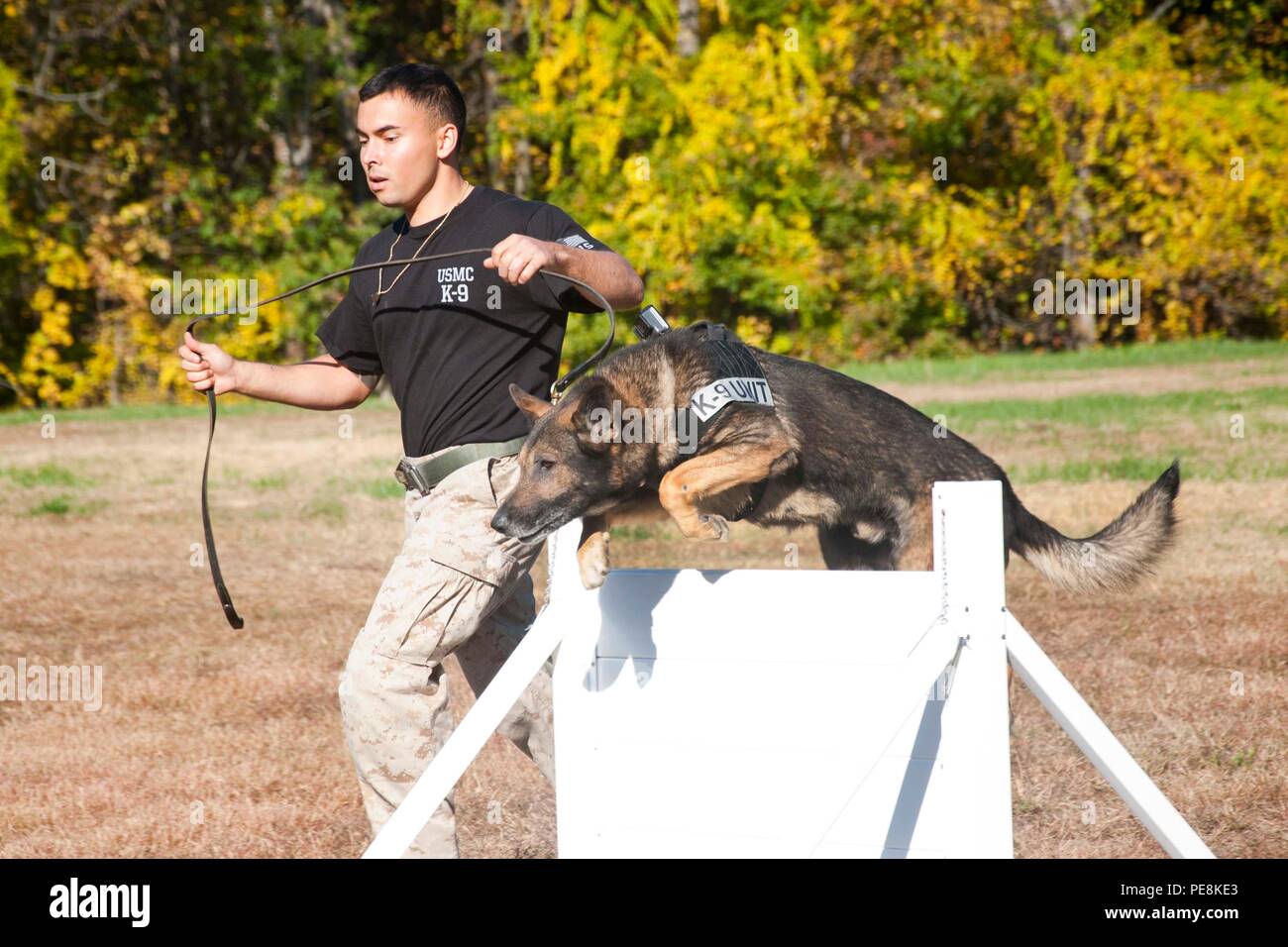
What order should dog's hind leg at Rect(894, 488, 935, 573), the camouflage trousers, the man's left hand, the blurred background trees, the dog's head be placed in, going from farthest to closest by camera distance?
1. the blurred background trees
2. dog's hind leg at Rect(894, 488, 935, 573)
3. the dog's head
4. the camouflage trousers
5. the man's left hand

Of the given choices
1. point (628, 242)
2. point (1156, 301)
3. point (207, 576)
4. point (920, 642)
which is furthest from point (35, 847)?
point (1156, 301)

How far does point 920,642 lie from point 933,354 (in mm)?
17413

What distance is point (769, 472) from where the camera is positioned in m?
3.43

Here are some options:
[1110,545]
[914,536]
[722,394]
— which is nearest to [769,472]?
[722,394]

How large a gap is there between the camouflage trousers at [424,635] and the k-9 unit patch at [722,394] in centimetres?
50

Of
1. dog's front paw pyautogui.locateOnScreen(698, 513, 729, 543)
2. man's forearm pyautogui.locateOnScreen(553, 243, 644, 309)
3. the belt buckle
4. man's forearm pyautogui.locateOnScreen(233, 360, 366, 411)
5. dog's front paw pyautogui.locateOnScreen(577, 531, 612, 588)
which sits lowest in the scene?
dog's front paw pyautogui.locateOnScreen(577, 531, 612, 588)

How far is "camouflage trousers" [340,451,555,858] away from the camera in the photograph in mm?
3168

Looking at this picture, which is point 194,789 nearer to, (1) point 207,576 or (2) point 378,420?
(1) point 207,576

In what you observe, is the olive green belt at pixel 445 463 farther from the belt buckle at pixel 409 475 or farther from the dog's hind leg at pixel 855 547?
the dog's hind leg at pixel 855 547

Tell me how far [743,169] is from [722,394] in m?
15.6

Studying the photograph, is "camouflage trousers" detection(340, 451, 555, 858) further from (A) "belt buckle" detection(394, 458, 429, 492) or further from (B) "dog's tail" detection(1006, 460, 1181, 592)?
(B) "dog's tail" detection(1006, 460, 1181, 592)

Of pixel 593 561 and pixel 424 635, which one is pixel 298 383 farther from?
pixel 593 561

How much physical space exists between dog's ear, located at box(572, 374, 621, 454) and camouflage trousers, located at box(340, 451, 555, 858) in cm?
21

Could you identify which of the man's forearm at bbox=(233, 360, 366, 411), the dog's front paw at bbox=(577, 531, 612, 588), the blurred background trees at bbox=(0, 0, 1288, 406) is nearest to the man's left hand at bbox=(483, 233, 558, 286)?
the dog's front paw at bbox=(577, 531, 612, 588)
